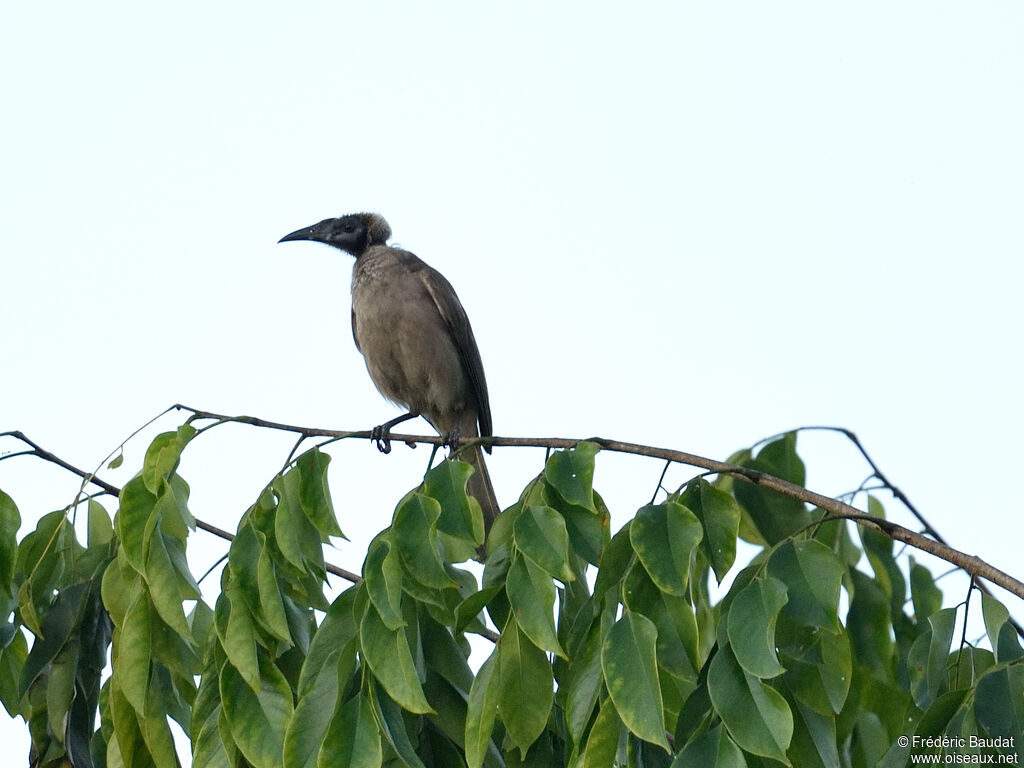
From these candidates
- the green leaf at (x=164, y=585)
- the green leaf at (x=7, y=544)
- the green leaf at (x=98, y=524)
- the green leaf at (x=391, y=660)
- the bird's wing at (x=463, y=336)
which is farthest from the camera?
the bird's wing at (x=463, y=336)

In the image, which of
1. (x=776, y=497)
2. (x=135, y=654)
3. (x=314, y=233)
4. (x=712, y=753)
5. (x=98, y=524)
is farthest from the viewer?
(x=314, y=233)

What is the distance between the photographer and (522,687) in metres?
→ 2.25

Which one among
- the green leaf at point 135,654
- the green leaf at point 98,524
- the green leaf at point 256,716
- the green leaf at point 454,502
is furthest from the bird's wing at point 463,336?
the green leaf at point 256,716

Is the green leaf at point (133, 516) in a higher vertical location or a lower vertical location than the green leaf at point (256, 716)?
higher

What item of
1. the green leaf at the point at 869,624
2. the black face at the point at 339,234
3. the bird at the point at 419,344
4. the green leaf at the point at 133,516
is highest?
the black face at the point at 339,234

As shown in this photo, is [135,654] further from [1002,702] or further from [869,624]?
[869,624]

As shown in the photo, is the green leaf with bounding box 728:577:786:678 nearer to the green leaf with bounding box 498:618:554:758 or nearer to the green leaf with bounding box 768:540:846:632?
the green leaf with bounding box 768:540:846:632

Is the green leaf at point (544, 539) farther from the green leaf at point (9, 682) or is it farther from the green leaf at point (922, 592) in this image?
the green leaf at point (922, 592)

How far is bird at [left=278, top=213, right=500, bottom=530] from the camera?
21.2 ft

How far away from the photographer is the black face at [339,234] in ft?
25.1

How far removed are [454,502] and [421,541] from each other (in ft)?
0.52

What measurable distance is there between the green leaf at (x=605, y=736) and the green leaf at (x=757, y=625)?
242mm

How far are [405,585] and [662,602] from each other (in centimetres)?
50

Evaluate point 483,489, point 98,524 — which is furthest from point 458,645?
point 483,489
